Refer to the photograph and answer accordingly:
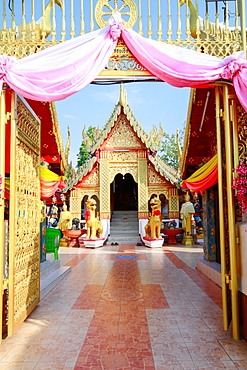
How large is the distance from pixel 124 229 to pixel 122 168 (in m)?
2.63

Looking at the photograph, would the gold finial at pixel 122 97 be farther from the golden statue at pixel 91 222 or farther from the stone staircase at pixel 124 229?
the stone staircase at pixel 124 229

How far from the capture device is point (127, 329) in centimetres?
282

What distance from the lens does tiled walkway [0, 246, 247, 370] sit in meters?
2.22

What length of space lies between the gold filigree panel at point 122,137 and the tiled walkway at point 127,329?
789cm

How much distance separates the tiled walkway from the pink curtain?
214 cm

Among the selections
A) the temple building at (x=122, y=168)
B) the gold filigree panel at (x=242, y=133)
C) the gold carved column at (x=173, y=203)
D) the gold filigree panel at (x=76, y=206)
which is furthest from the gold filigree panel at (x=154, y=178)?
the gold filigree panel at (x=242, y=133)

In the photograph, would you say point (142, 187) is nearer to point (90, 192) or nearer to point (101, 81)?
point (90, 192)

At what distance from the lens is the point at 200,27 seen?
3236 mm

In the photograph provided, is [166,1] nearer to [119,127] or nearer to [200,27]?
[200,27]

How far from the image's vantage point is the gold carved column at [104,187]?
11898 millimetres

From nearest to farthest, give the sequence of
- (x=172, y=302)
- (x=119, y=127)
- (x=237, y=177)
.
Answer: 1. (x=237, y=177)
2. (x=172, y=302)
3. (x=119, y=127)

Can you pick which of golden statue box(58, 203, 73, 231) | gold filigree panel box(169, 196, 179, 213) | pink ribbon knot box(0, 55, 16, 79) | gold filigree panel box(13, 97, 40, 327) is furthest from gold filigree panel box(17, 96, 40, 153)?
gold filigree panel box(169, 196, 179, 213)

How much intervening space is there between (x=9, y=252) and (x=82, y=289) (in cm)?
187

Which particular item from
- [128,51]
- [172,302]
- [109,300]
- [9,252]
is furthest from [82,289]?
[128,51]
